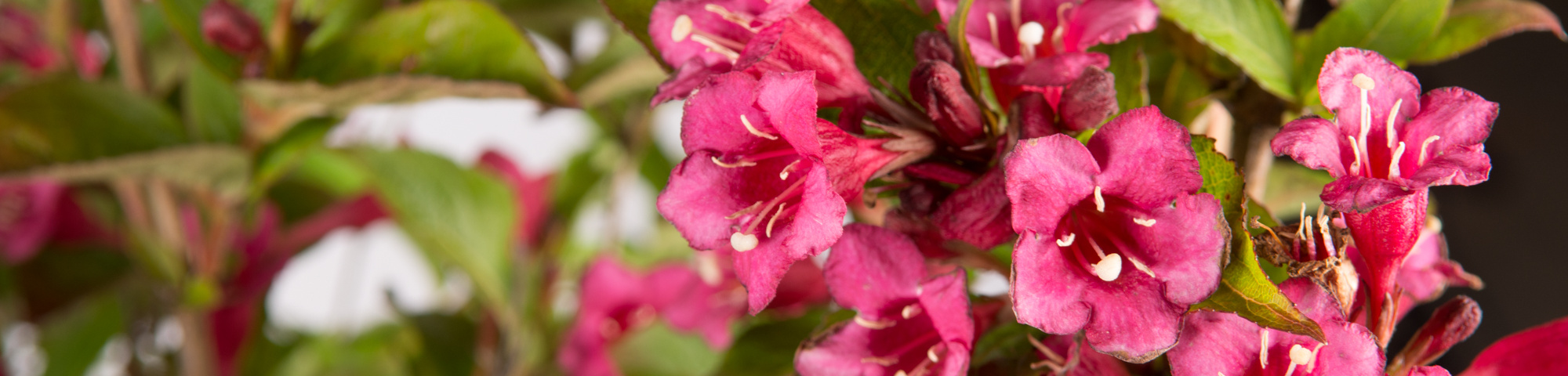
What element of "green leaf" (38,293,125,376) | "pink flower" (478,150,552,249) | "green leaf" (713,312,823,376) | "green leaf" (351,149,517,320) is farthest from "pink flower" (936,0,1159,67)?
"green leaf" (38,293,125,376)

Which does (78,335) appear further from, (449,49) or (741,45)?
(741,45)

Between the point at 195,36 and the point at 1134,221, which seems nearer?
the point at 1134,221

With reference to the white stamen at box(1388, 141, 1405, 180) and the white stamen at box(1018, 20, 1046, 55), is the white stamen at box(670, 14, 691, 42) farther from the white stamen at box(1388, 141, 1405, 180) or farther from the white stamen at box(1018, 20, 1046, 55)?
the white stamen at box(1388, 141, 1405, 180)

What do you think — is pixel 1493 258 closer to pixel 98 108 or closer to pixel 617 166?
pixel 617 166

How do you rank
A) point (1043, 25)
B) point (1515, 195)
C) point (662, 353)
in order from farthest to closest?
point (1515, 195), point (662, 353), point (1043, 25)

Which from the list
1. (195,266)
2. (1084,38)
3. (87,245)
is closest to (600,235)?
(195,266)

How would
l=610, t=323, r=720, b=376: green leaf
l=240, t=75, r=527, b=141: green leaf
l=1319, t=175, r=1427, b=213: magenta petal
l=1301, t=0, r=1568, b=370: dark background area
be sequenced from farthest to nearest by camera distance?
l=1301, t=0, r=1568, b=370: dark background area → l=610, t=323, r=720, b=376: green leaf → l=240, t=75, r=527, b=141: green leaf → l=1319, t=175, r=1427, b=213: magenta petal

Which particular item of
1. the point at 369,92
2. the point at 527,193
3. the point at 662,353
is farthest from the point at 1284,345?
the point at 527,193
